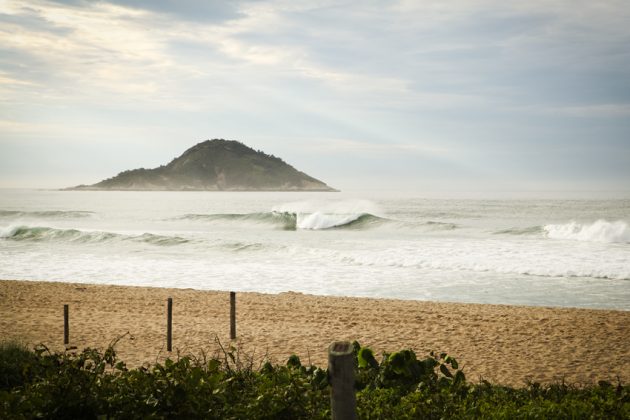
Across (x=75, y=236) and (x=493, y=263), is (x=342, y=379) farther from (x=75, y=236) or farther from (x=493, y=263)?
(x=75, y=236)

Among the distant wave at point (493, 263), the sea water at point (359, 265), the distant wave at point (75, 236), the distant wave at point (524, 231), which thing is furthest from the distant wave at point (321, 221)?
the distant wave at point (493, 263)

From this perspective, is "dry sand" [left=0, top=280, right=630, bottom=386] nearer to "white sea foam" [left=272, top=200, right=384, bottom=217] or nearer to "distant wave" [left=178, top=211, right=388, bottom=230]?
"distant wave" [left=178, top=211, right=388, bottom=230]

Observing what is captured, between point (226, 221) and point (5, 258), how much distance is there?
3366cm

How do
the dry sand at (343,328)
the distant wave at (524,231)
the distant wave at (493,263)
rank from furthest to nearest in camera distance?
1. the distant wave at (524,231)
2. the distant wave at (493,263)
3. the dry sand at (343,328)

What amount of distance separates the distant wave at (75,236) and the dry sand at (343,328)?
62.3 feet

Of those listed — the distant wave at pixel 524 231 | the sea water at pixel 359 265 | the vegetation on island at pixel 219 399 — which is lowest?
the sea water at pixel 359 265

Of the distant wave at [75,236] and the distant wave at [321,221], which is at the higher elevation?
the distant wave at [321,221]

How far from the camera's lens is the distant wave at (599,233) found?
32.5 metres

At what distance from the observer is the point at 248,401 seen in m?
4.75

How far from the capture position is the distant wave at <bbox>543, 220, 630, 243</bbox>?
3253cm

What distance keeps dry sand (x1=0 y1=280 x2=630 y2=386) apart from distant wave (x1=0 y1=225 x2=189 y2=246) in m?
19.0

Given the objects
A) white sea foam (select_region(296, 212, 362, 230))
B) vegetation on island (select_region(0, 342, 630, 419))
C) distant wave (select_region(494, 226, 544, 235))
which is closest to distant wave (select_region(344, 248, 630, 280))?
distant wave (select_region(494, 226, 544, 235))

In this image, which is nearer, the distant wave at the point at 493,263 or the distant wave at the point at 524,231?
the distant wave at the point at 493,263

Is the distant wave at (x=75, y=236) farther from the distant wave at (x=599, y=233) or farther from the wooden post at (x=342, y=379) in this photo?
the wooden post at (x=342, y=379)
